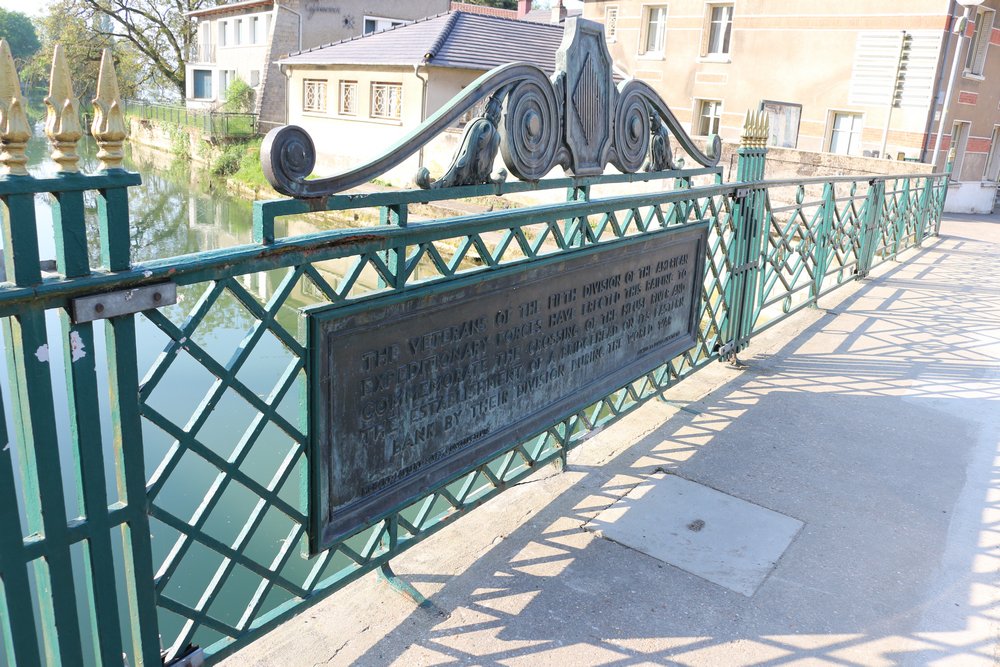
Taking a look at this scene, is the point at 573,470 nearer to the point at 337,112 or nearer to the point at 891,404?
the point at 891,404

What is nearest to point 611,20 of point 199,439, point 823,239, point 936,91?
point 936,91

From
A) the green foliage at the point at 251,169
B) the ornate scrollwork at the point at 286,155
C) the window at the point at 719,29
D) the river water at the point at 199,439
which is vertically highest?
the window at the point at 719,29

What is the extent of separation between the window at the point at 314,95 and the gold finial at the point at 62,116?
2553 cm

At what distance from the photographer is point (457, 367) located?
2.96m

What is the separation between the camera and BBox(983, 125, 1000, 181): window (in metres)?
23.2

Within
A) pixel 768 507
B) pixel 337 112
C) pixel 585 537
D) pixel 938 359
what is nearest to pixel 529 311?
pixel 585 537

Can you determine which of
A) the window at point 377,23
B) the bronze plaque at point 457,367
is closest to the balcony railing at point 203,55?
the window at point 377,23

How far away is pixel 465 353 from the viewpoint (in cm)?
299

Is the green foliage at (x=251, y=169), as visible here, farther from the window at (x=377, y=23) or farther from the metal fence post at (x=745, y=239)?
the metal fence post at (x=745, y=239)

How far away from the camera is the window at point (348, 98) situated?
80.0 feet

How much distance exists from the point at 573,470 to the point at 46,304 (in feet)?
9.46

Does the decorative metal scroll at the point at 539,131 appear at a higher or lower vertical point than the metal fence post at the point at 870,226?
higher

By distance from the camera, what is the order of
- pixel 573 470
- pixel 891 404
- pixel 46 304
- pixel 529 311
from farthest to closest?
pixel 891 404, pixel 573 470, pixel 529 311, pixel 46 304

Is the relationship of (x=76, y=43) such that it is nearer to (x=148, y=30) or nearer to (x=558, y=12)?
(x=148, y=30)
